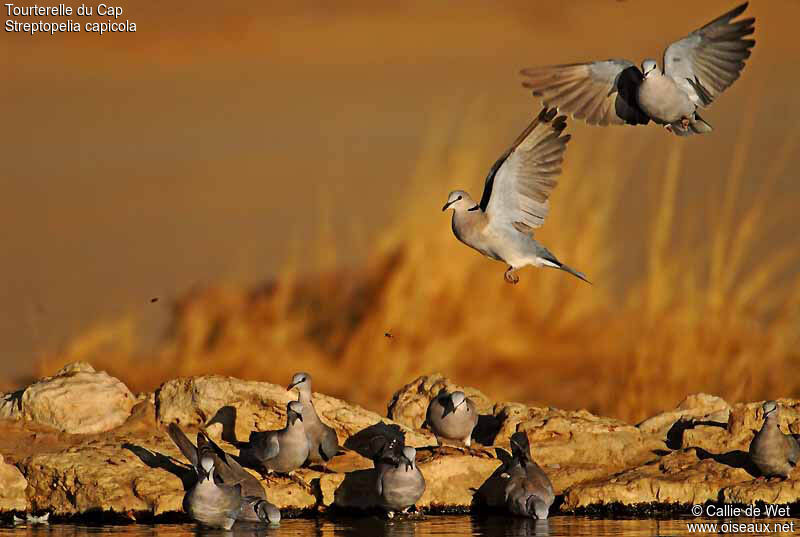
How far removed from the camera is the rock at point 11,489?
41.8ft

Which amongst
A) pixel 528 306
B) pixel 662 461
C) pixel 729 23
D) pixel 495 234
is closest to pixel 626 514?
pixel 662 461

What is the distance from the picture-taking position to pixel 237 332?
17.3 meters

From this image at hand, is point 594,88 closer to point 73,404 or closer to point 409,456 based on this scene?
point 409,456

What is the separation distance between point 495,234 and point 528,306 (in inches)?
174

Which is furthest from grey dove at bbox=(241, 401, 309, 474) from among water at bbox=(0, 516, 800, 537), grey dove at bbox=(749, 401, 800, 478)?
grey dove at bbox=(749, 401, 800, 478)

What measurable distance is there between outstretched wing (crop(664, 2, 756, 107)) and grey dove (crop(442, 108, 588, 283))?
0.95 m

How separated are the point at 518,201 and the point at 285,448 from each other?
2399 millimetres

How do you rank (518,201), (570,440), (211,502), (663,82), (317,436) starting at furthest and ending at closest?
(570,440), (317,436), (518,201), (663,82), (211,502)

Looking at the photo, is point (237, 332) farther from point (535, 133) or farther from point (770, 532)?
point (770, 532)

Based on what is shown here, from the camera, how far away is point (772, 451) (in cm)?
1290

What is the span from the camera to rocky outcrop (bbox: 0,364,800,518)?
12.8 metres

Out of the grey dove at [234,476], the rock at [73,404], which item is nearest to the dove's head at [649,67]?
the grey dove at [234,476]

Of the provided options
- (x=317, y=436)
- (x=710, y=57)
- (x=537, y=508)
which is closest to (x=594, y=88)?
(x=710, y=57)

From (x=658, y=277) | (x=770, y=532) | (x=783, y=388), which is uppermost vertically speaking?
(x=658, y=277)
